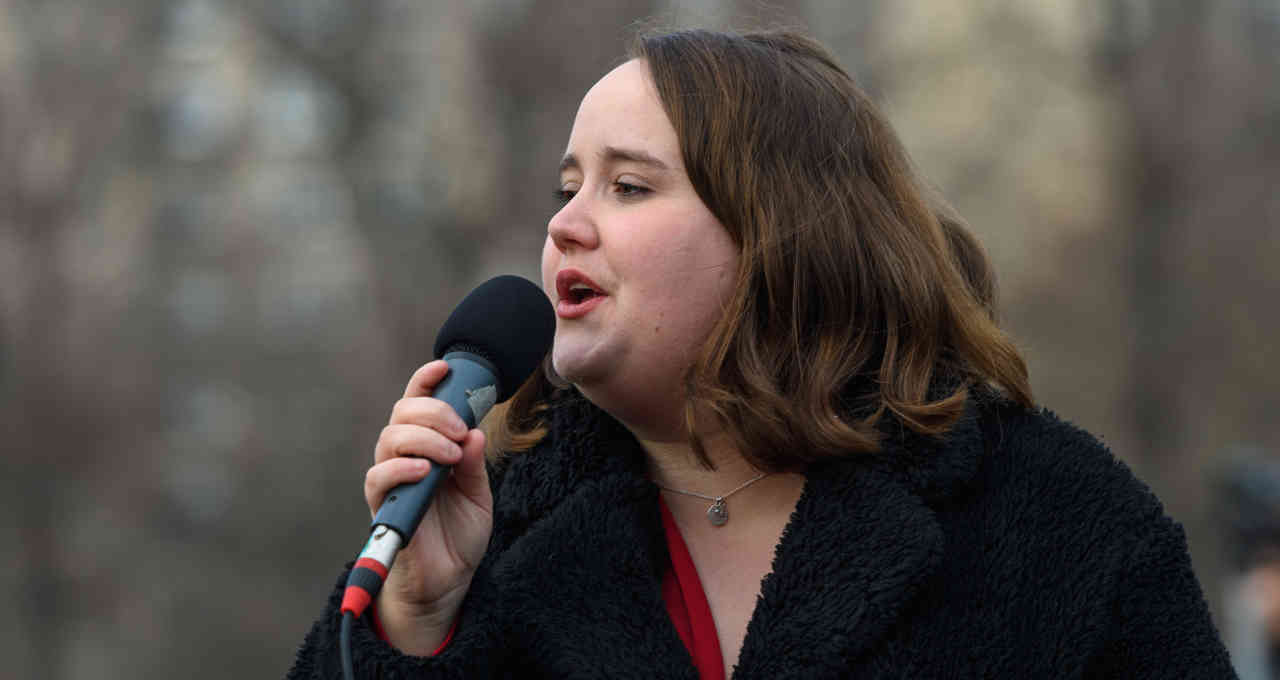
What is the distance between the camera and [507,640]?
2.61 metres

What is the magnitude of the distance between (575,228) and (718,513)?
525 mm

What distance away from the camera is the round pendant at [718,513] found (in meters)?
2.80

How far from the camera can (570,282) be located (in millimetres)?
2723

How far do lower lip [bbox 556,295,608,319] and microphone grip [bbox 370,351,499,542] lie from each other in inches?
9.1

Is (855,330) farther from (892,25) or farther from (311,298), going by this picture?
(311,298)

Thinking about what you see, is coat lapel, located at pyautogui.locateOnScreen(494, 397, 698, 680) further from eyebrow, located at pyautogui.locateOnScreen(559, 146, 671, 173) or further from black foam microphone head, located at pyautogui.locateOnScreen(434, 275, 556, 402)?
eyebrow, located at pyautogui.locateOnScreen(559, 146, 671, 173)

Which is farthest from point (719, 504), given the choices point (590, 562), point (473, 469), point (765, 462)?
point (473, 469)

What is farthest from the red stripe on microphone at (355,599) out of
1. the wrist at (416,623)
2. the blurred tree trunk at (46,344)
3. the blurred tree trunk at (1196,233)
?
the blurred tree trunk at (46,344)

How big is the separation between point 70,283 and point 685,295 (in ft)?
49.0

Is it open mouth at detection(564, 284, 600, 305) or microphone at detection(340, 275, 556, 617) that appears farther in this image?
open mouth at detection(564, 284, 600, 305)

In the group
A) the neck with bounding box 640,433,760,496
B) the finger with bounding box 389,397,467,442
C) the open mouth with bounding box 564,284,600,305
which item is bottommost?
the finger with bounding box 389,397,467,442

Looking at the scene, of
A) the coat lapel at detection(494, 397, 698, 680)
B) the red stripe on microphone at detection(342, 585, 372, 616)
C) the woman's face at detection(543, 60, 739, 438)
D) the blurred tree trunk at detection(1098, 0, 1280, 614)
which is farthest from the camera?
the blurred tree trunk at detection(1098, 0, 1280, 614)

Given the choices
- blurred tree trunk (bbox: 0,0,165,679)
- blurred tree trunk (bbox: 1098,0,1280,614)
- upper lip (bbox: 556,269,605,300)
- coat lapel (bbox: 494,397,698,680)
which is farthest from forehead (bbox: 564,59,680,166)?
blurred tree trunk (bbox: 0,0,165,679)

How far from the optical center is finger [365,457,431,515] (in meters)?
2.26
